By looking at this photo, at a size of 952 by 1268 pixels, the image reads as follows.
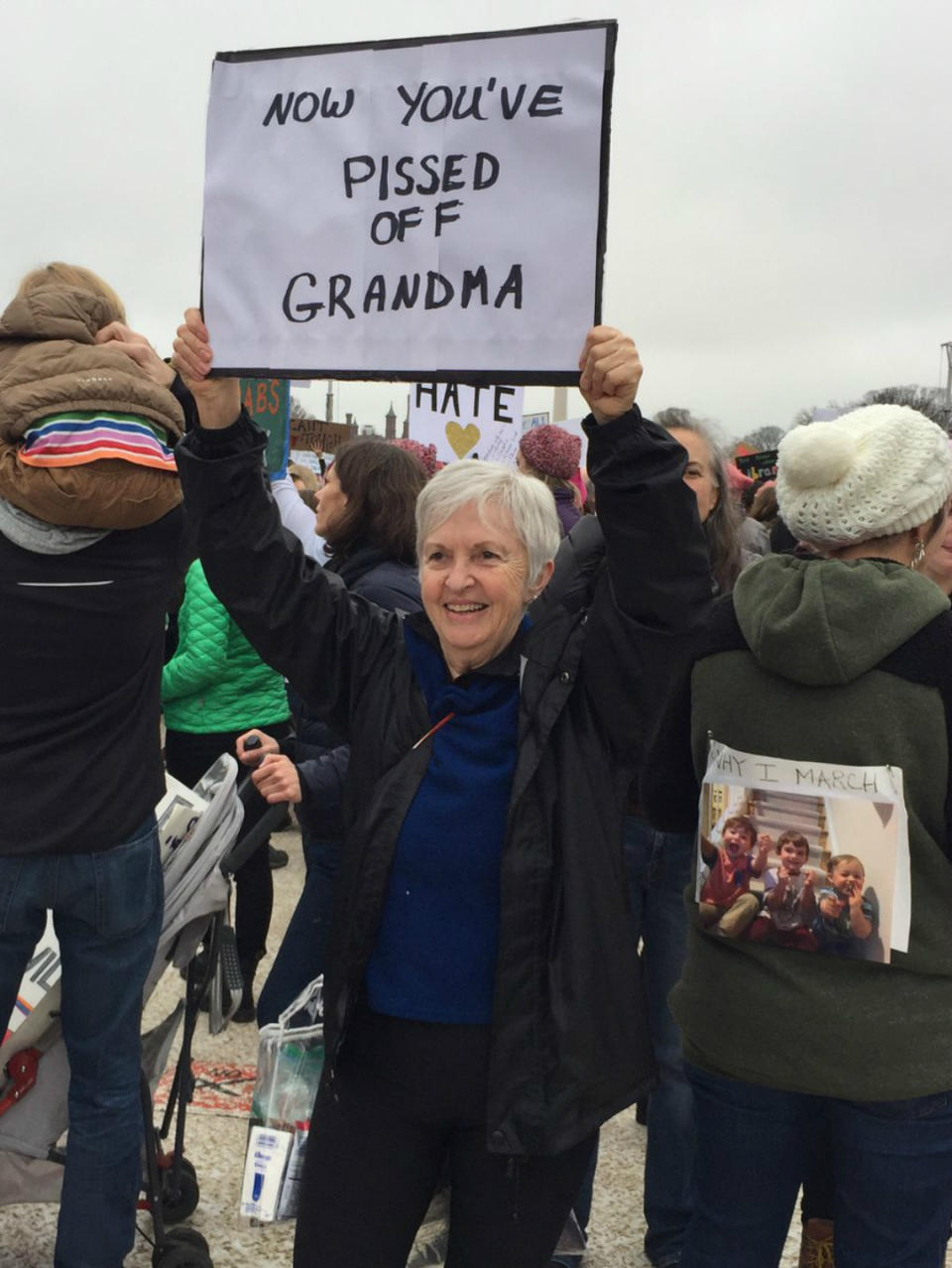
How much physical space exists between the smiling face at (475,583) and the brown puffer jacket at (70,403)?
72 cm

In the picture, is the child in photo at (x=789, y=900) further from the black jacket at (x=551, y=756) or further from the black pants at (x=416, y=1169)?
the black pants at (x=416, y=1169)

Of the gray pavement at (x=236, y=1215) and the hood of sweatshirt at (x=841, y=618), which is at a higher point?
the hood of sweatshirt at (x=841, y=618)

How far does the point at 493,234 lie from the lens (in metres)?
1.98

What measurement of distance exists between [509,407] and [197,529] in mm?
5188

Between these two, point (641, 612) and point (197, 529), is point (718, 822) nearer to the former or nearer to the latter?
point (641, 612)

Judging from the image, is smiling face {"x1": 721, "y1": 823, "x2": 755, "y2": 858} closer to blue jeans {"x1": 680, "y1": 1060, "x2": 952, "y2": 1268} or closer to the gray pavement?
blue jeans {"x1": 680, "y1": 1060, "x2": 952, "y2": 1268}

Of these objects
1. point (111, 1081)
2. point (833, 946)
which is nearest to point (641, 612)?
point (833, 946)

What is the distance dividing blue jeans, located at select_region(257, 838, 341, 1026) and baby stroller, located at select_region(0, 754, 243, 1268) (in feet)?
1.45

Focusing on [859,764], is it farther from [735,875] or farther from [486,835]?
[486,835]

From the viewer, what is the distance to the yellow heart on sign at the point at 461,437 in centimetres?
713

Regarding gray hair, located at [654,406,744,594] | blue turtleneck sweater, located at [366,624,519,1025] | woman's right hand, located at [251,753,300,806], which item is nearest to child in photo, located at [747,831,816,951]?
blue turtleneck sweater, located at [366,624,519,1025]

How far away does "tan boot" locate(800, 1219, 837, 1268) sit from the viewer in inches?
90.4

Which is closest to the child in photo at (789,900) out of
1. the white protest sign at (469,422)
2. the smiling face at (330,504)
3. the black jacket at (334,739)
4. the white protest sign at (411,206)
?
the white protest sign at (411,206)

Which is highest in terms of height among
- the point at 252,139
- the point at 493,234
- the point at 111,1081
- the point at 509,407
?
the point at 509,407
